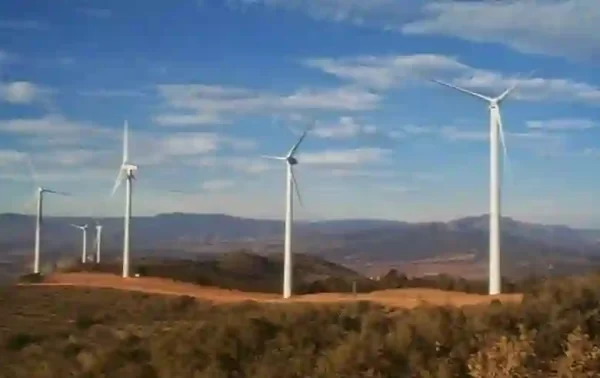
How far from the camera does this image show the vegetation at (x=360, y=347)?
1895 cm

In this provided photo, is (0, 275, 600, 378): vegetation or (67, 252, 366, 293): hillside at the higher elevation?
(0, 275, 600, 378): vegetation

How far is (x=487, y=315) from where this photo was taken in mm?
24266

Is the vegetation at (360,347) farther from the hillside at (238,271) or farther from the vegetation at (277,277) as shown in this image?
the hillside at (238,271)

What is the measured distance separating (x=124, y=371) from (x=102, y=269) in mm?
65759

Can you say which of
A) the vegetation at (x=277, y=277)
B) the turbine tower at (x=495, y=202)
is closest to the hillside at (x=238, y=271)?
the vegetation at (x=277, y=277)

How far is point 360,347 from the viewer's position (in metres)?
20.1

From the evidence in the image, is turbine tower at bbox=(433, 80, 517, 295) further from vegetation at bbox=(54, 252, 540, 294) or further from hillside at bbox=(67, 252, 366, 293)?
hillside at bbox=(67, 252, 366, 293)

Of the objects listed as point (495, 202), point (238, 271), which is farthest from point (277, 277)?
point (495, 202)

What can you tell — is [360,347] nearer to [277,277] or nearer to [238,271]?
[277,277]

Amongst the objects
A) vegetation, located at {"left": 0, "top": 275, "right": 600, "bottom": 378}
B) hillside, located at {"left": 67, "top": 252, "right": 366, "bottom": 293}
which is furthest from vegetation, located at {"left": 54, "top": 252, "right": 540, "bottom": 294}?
vegetation, located at {"left": 0, "top": 275, "right": 600, "bottom": 378}

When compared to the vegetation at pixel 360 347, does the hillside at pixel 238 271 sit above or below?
below

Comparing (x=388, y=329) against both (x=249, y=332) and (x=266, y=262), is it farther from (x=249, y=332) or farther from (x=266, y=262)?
(x=266, y=262)

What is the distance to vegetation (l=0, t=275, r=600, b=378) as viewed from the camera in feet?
62.2

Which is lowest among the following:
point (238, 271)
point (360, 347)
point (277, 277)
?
point (277, 277)
